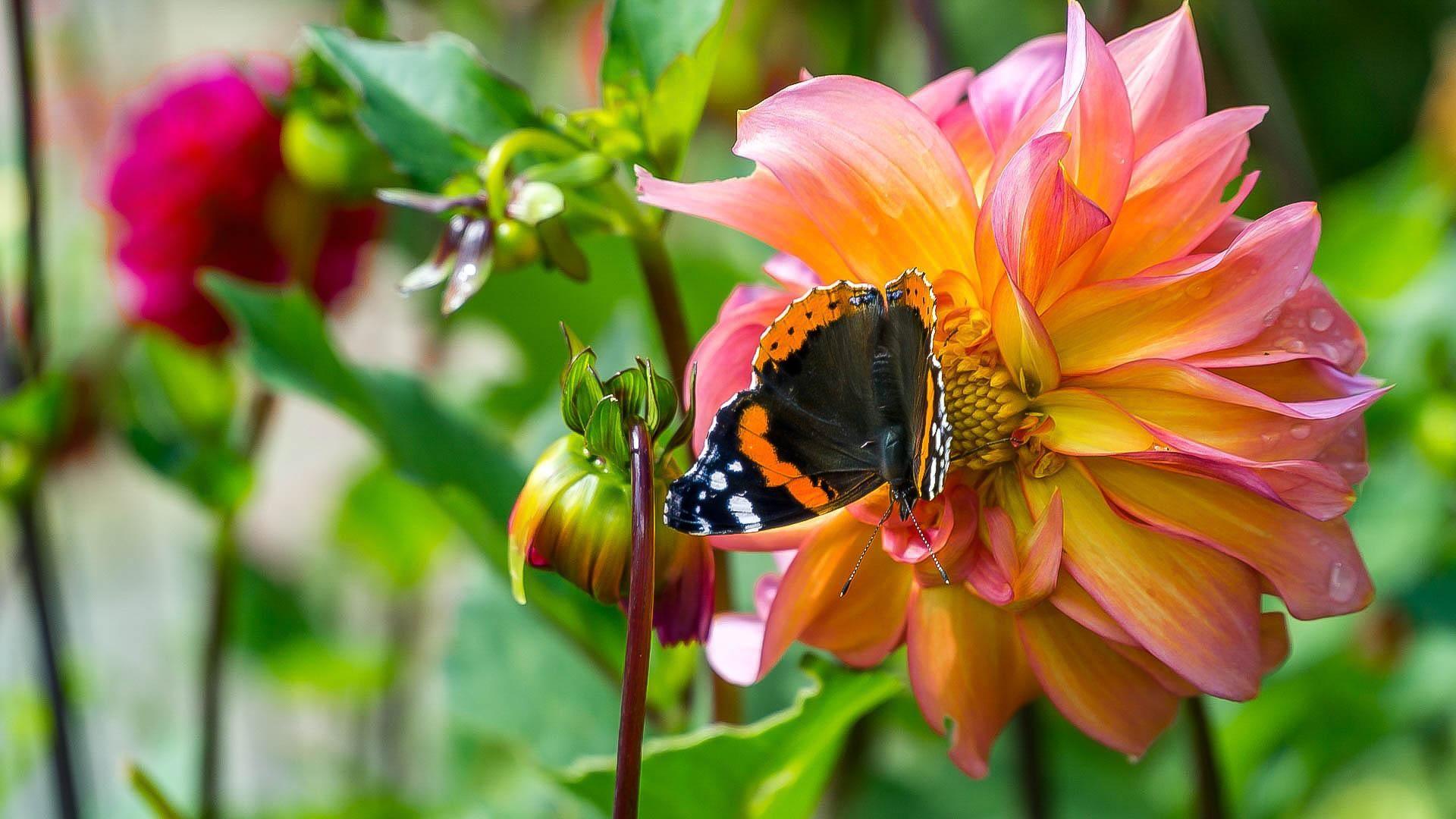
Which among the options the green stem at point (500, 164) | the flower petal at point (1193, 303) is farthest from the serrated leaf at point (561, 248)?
the flower petal at point (1193, 303)

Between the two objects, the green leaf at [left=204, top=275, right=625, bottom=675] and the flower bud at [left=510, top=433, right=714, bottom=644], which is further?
the green leaf at [left=204, top=275, right=625, bottom=675]

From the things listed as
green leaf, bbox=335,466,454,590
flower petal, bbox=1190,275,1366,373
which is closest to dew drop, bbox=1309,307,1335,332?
flower petal, bbox=1190,275,1366,373

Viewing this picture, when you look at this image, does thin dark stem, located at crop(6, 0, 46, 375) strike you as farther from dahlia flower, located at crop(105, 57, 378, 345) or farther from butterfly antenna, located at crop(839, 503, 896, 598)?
butterfly antenna, located at crop(839, 503, 896, 598)

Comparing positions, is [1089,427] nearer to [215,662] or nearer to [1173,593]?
[1173,593]

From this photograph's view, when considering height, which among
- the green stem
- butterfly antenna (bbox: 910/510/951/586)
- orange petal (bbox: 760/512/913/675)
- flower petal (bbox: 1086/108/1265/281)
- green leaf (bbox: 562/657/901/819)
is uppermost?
the green stem

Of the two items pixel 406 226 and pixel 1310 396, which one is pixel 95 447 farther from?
pixel 1310 396

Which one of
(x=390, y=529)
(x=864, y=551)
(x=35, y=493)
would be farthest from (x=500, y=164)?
(x=390, y=529)

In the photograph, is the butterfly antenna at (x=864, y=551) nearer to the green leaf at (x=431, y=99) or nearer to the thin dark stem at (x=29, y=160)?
the green leaf at (x=431, y=99)

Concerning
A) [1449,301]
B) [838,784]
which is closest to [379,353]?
[838,784]
